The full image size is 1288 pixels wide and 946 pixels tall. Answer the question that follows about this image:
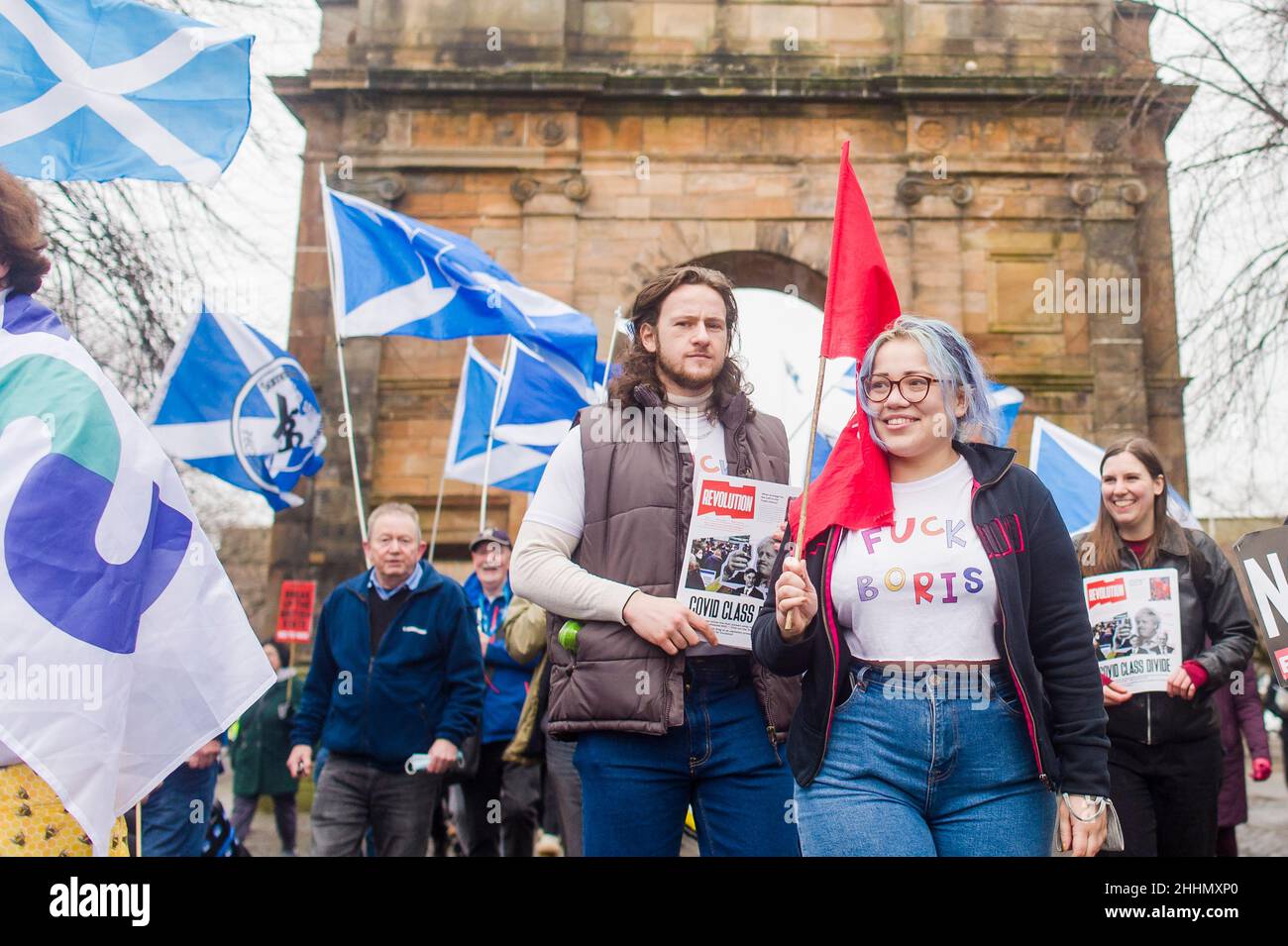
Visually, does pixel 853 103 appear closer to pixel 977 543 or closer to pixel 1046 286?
pixel 1046 286

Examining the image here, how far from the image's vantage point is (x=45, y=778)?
255cm

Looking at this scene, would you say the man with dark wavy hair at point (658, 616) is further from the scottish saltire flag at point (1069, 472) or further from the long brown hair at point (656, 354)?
the scottish saltire flag at point (1069, 472)

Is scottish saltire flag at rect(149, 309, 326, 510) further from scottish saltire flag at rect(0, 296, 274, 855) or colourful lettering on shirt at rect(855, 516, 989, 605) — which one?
colourful lettering on shirt at rect(855, 516, 989, 605)

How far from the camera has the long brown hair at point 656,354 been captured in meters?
3.68

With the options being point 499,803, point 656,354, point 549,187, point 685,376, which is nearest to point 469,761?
point 499,803

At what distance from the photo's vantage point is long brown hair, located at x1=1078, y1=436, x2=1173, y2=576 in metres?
5.09

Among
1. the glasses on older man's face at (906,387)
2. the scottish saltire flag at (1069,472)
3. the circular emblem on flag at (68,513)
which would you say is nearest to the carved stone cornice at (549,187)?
the scottish saltire flag at (1069,472)

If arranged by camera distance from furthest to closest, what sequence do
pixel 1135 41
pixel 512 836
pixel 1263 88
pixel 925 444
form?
pixel 1135 41 < pixel 1263 88 < pixel 512 836 < pixel 925 444

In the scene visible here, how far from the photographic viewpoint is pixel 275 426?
31.9ft

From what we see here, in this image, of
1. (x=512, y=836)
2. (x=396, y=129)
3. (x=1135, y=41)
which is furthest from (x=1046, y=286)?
(x=512, y=836)

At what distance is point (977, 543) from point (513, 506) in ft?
40.8

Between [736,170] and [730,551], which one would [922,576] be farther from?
[736,170]
